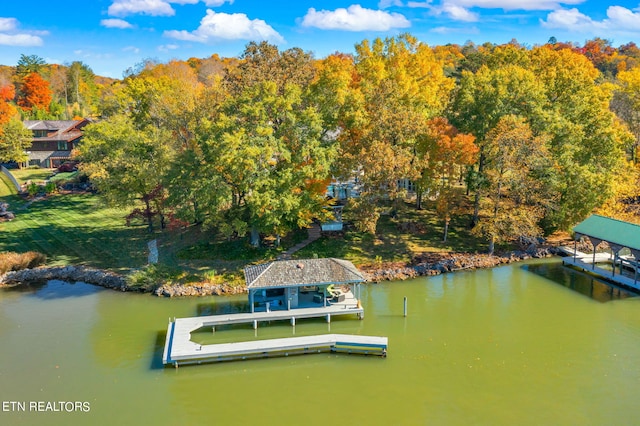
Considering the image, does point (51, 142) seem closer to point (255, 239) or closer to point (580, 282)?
point (255, 239)

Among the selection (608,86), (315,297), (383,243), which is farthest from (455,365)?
(608,86)

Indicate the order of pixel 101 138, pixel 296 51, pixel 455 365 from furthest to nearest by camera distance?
pixel 101 138 < pixel 296 51 < pixel 455 365

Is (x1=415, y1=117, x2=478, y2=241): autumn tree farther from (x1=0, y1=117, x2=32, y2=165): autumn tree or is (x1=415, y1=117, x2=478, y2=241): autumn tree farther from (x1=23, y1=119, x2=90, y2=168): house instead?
(x1=0, y1=117, x2=32, y2=165): autumn tree

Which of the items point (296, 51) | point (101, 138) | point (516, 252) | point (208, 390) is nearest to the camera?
point (208, 390)

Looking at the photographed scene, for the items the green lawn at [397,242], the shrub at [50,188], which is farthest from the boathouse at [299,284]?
the shrub at [50,188]

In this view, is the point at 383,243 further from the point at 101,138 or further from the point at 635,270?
the point at 101,138

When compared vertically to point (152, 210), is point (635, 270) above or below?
below
